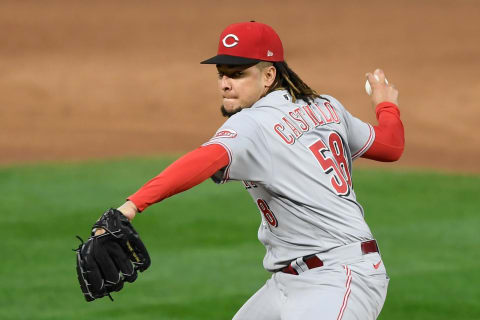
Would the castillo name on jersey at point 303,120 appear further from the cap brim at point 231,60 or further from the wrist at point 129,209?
the wrist at point 129,209

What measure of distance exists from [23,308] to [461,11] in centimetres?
1635

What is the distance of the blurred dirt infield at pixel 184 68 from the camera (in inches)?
559

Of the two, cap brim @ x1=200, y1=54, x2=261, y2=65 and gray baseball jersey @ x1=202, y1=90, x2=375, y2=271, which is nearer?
gray baseball jersey @ x1=202, y1=90, x2=375, y2=271

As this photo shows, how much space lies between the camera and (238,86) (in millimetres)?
4238

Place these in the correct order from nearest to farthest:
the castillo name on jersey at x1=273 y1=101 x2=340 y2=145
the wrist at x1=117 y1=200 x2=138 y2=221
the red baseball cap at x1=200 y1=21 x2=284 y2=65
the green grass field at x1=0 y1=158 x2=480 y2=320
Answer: the wrist at x1=117 y1=200 x2=138 y2=221 < the castillo name on jersey at x1=273 y1=101 x2=340 y2=145 < the red baseball cap at x1=200 y1=21 x2=284 y2=65 < the green grass field at x1=0 y1=158 x2=480 y2=320

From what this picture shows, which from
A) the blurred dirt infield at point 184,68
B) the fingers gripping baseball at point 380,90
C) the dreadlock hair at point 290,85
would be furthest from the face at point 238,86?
the blurred dirt infield at point 184,68

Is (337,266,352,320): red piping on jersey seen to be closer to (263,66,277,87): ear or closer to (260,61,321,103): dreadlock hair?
(260,61,321,103): dreadlock hair

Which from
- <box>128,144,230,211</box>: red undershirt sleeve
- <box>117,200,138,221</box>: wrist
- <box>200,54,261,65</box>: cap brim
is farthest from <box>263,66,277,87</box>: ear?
<box>117,200,138,221</box>: wrist

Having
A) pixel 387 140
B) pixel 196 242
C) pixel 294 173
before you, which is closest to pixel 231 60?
pixel 294 173

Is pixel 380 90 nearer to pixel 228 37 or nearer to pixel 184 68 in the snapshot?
pixel 228 37

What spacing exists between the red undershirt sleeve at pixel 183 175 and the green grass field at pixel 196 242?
3.52 m

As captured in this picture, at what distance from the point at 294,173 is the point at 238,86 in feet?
1.58

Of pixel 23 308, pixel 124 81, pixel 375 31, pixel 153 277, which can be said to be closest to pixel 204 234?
pixel 153 277

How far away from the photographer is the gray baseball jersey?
13.0ft
